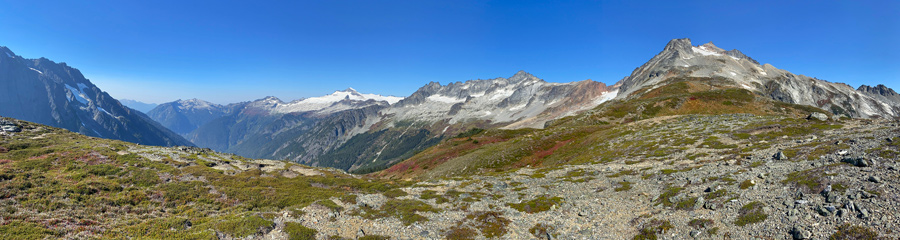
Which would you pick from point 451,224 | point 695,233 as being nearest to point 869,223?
point 695,233

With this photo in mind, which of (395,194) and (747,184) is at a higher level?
(747,184)

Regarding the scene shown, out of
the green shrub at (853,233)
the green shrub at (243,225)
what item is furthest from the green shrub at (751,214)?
the green shrub at (243,225)

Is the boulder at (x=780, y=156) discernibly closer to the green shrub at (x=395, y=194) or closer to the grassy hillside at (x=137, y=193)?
the green shrub at (x=395, y=194)

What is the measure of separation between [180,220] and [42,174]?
26.9 metres

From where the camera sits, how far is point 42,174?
35.2 m

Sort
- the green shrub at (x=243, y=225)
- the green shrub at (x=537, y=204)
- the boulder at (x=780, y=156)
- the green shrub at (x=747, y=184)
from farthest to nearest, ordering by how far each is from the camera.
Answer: the boulder at (x=780, y=156), the green shrub at (x=537, y=204), the green shrub at (x=747, y=184), the green shrub at (x=243, y=225)

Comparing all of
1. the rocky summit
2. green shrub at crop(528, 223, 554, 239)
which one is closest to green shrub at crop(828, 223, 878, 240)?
the rocky summit

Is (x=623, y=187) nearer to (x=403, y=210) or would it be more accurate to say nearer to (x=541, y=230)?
(x=541, y=230)

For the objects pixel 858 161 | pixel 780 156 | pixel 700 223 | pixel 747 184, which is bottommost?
pixel 700 223

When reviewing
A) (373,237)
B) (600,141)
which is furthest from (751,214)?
A: (600,141)

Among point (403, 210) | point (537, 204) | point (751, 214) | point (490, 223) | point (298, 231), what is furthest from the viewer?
point (537, 204)

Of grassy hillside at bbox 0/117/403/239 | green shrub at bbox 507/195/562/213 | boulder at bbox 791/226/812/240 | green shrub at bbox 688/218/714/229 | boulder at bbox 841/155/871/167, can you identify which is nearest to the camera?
boulder at bbox 791/226/812/240

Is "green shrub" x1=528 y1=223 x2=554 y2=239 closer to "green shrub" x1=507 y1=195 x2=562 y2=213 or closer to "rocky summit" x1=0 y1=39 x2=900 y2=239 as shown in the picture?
"rocky summit" x1=0 y1=39 x2=900 y2=239

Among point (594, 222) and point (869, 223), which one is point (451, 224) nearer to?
point (594, 222)
